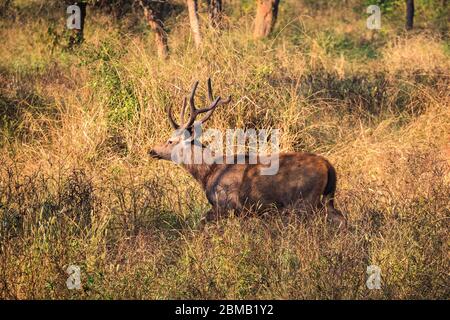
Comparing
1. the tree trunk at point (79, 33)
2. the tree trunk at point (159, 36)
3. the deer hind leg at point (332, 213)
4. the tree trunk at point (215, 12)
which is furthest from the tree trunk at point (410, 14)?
the deer hind leg at point (332, 213)

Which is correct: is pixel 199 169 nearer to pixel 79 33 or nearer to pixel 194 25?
pixel 194 25

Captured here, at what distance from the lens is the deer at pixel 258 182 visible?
24.2 ft

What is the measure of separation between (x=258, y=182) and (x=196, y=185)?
1.01 m

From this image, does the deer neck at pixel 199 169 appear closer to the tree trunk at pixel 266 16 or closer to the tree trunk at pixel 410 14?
the tree trunk at pixel 266 16

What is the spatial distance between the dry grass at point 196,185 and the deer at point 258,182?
0.67 ft

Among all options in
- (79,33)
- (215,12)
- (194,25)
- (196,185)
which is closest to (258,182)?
(196,185)

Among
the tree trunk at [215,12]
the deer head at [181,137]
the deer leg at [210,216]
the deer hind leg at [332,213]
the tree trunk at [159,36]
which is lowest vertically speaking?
the deer leg at [210,216]

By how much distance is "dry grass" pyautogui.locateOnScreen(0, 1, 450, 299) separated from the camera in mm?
5871

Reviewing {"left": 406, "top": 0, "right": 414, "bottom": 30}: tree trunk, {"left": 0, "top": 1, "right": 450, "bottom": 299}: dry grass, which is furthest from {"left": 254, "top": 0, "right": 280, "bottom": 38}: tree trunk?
Result: {"left": 406, "top": 0, "right": 414, "bottom": 30}: tree trunk

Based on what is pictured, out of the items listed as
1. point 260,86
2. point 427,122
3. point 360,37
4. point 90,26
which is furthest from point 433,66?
point 90,26

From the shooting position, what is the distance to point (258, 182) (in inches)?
304

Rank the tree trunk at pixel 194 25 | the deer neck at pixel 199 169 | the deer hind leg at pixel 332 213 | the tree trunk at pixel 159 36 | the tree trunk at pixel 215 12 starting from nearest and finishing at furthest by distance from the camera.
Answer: the deer hind leg at pixel 332 213, the deer neck at pixel 199 169, the tree trunk at pixel 194 25, the tree trunk at pixel 215 12, the tree trunk at pixel 159 36

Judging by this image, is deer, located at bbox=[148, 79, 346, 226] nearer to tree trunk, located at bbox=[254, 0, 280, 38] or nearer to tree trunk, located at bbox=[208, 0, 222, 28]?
tree trunk, located at bbox=[208, 0, 222, 28]

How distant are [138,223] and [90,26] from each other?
866 centimetres
